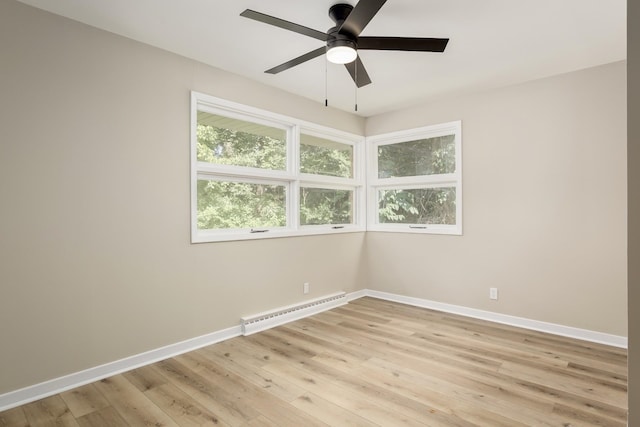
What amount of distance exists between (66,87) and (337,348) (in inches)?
114

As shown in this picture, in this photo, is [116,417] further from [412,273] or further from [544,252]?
[544,252]

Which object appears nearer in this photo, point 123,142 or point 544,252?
point 123,142

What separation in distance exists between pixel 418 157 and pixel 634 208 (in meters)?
3.53

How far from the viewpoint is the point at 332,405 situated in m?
2.12

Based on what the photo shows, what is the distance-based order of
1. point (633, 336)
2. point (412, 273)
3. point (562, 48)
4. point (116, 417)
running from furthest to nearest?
point (412, 273) → point (562, 48) → point (116, 417) → point (633, 336)

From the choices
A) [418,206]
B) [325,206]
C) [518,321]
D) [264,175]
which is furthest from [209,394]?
[418,206]

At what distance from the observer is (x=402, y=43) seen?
2.17m

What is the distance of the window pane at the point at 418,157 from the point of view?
13.6 feet

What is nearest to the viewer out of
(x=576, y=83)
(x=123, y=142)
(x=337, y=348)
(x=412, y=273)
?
(x=123, y=142)

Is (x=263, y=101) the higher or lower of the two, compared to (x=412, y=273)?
higher

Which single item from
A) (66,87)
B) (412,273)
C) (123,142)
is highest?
(66,87)

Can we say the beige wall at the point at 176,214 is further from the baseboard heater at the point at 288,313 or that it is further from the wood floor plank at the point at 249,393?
the wood floor plank at the point at 249,393

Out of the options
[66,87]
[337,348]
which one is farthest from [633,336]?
[66,87]

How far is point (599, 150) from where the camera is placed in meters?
3.10
